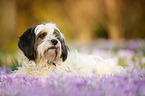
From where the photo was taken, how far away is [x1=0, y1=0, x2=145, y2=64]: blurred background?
11844mm

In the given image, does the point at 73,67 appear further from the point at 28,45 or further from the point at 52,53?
the point at 28,45

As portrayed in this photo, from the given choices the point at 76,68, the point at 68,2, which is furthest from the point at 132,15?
the point at 76,68

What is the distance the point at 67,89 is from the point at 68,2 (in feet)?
79.3

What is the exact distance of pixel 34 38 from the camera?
13.4 ft

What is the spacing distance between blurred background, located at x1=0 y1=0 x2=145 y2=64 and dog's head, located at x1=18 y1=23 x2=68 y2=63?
25.4 feet

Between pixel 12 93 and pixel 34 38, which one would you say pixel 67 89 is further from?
pixel 34 38

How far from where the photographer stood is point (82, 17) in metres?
28.4

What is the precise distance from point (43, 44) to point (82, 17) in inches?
984

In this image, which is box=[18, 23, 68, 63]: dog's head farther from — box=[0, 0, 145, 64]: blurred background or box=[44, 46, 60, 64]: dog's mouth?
box=[0, 0, 145, 64]: blurred background

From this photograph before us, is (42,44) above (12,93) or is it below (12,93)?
above

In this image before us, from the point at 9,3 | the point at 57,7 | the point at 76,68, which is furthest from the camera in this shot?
the point at 57,7

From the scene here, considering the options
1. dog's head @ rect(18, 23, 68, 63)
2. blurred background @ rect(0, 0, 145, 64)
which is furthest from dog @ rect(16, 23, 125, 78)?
blurred background @ rect(0, 0, 145, 64)

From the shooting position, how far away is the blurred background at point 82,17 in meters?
11.8

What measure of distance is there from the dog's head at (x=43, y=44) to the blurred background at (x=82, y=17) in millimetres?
7755
